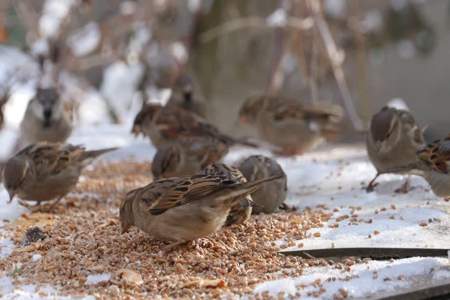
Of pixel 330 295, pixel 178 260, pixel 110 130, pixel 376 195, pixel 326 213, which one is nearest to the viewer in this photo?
pixel 330 295

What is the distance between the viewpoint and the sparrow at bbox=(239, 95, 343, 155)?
24.1 feet

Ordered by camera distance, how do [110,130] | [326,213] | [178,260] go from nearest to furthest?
[178,260]
[326,213]
[110,130]

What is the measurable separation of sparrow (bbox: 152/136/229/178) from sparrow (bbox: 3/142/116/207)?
48 centimetres

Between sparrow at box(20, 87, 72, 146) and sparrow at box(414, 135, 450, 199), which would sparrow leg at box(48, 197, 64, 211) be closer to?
sparrow at box(20, 87, 72, 146)

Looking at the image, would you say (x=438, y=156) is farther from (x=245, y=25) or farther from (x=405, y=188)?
(x=245, y=25)

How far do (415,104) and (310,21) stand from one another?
295 cm

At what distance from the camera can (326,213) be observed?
4.90 m

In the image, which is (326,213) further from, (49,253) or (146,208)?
(49,253)

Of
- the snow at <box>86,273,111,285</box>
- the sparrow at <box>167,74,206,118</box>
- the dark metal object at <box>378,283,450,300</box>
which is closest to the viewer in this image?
the dark metal object at <box>378,283,450,300</box>

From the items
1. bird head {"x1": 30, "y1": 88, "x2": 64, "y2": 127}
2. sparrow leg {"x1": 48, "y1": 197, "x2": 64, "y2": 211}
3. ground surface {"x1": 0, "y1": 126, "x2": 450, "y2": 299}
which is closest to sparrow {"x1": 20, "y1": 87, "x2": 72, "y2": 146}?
bird head {"x1": 30, "y1": 88, "x2": 64, "y2": 127}

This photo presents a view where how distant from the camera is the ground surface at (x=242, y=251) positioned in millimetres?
3576

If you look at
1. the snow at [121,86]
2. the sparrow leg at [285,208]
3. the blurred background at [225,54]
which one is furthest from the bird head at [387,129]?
the snow at [121,86]

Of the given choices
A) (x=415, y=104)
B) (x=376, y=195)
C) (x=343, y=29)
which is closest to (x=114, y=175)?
(x=376, y=195)

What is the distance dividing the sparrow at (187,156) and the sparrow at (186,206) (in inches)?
60.0
